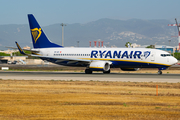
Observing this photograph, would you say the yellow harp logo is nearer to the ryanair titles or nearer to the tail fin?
the tail fin

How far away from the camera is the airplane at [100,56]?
154 feet

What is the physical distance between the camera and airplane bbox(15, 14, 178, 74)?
154ft

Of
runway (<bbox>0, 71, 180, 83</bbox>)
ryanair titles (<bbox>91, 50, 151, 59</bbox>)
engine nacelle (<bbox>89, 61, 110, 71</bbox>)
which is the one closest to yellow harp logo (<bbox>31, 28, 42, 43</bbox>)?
ryanair titles (<bbox>91, 50, 151, 59</bbox>)

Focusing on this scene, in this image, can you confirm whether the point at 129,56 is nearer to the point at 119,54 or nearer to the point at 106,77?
the point at 119,54

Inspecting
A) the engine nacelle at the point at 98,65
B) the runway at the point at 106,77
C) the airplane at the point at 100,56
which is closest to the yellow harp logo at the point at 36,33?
the airplane at the point at 100,56

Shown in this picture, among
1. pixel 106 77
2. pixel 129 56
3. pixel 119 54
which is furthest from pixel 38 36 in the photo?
pixel 106 77

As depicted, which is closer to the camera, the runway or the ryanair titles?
the runway

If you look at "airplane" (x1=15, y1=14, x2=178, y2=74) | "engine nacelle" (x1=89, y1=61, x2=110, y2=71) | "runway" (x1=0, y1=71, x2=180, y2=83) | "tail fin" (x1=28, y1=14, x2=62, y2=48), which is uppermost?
"tail fin" (x1=28, y1=14, x2=62, y2=48)

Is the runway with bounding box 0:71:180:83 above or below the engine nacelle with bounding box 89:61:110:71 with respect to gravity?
below

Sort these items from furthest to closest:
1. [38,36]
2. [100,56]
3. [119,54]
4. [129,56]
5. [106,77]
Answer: [38,36] < [100,56] < [119,54] < [129,56] < [106,77]

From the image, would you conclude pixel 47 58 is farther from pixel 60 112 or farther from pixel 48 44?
pixel 60 112

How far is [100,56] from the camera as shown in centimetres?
4975

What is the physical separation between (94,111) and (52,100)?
4.66 meters

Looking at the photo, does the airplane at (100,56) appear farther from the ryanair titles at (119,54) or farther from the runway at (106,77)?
the runway at (106,77)
